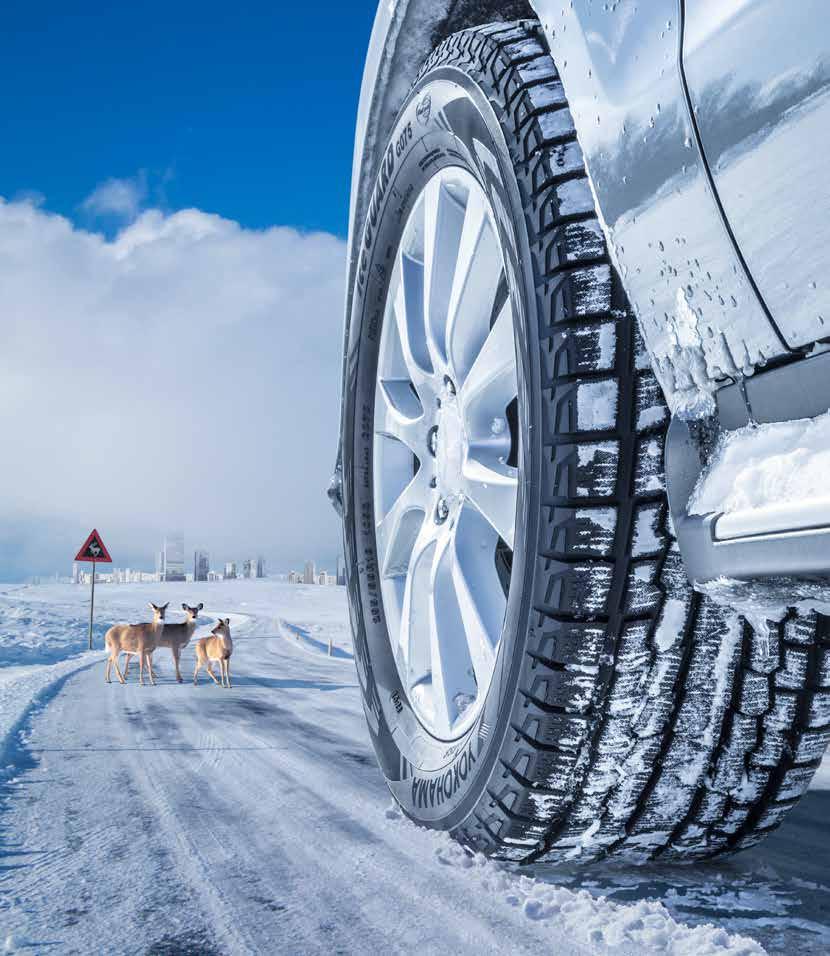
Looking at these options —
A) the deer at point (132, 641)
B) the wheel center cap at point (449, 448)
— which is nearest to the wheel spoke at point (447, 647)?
the wheel center cap at point (449, 448)

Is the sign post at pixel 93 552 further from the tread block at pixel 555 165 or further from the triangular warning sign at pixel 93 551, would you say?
the tread block at pixel 555 165

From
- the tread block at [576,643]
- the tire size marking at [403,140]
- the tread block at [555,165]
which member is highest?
the tire size marking at [403,140]

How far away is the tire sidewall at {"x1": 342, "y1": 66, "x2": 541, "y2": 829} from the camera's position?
1253 millimetres

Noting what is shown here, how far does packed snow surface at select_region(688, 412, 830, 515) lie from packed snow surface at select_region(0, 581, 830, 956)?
2.14 feet

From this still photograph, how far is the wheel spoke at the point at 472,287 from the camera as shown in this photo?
172cm

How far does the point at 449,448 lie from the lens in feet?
6.20

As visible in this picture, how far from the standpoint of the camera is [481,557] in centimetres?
183

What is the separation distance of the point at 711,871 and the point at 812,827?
0.55m

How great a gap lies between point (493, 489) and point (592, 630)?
537 millimetres

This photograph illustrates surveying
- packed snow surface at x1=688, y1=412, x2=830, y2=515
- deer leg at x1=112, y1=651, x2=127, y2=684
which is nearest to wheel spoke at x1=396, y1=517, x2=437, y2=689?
packed snow surface at x1=688, y1=412, x2=830, y2=515

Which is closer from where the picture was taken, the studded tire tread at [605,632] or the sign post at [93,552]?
the studded tire tread at [605,632]

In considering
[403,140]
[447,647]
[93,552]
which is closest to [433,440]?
[447,647]

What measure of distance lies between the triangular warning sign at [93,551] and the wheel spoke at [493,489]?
12.2 m

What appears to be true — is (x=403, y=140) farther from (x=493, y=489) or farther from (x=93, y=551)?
(x=93, y=551)
